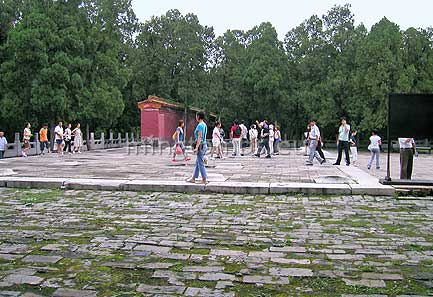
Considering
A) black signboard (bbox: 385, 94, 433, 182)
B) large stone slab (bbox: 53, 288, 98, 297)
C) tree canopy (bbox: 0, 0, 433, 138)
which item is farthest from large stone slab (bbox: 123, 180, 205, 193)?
tree canopy (bbox: 0, 0, 433, 138)

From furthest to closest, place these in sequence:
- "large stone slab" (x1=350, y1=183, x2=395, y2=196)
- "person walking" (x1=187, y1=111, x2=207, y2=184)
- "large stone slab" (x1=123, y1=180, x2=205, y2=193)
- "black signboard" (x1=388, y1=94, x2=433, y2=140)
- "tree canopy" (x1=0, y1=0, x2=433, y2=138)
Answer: "tree canopy" (x1=0, y1=0, x2=433, y2=138)
"person walking" (x1=187, y1=111, x2=207, y2=184)
"black signboard" (x1=388, y1=94, x2=433, y2=140)
"large stone slab" (x1=123, y1=180, x2=205, y2=193)
"large stone slab" (x1=350, y1=183, x2=395, y2=196)

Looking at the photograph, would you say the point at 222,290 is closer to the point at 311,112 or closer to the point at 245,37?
the point at 311,112

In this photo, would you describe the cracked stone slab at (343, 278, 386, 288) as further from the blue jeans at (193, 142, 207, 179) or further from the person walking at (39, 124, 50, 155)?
the person walking at (39, 124, 50, 155)

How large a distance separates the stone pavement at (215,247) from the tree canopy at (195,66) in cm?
1964

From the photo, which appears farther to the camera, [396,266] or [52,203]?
[52,203]

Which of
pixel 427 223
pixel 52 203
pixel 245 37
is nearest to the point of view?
pixel 427 223

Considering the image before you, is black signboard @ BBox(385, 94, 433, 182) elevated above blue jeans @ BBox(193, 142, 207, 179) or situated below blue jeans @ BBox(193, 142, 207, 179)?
above

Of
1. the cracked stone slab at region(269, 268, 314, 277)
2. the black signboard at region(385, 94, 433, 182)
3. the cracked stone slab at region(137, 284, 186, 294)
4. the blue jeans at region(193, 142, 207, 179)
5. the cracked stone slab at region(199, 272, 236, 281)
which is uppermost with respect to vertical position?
the black signboard at region(385, 94, 433, 182)

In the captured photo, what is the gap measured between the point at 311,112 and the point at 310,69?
437cm

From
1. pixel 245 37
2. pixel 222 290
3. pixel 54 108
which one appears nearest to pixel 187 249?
pixel 222 290

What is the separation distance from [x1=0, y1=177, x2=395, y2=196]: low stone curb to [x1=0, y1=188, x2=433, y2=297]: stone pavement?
814 mm

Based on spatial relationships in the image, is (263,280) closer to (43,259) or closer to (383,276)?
(383,276)

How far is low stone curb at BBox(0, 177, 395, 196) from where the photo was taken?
29.9 feet

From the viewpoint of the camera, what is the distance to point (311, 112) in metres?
36.6
